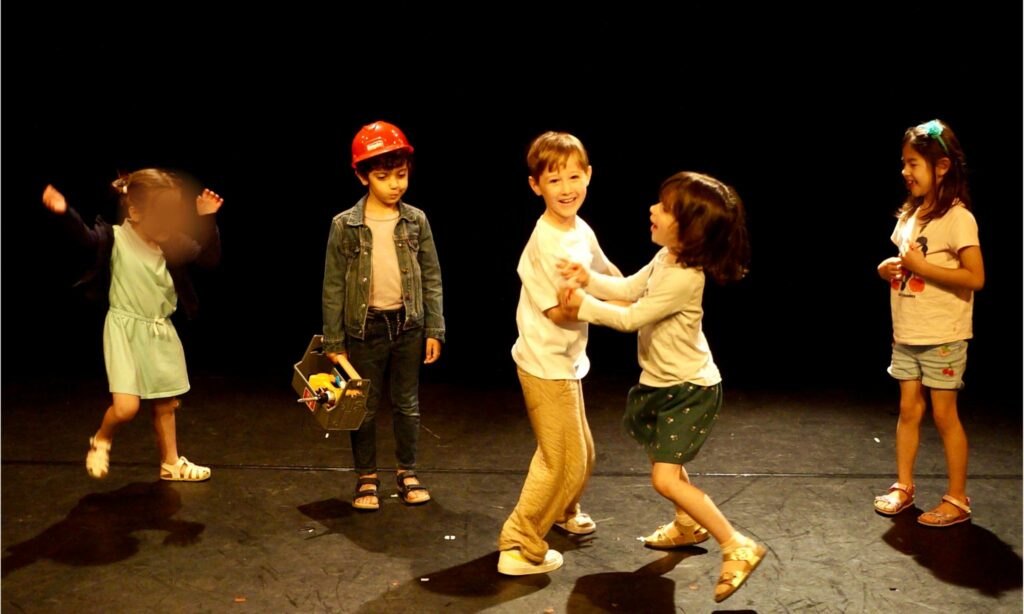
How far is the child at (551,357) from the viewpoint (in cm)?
263

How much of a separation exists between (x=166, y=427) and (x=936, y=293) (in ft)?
8.22

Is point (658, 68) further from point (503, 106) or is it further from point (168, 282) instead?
point (168, 282)

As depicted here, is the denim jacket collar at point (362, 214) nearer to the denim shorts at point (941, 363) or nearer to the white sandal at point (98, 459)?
the white sandal at point (98, 459)

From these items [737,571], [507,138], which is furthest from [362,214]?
[507,138]

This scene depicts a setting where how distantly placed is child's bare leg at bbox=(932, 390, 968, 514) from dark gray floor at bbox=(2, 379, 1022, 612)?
116 mm

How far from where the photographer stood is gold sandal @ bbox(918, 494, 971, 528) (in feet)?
10.0

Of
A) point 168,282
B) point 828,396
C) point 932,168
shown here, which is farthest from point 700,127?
point 168,282

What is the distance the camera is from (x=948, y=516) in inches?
121

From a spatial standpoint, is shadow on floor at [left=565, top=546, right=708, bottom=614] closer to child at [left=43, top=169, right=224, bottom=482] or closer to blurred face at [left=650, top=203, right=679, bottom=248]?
blurred face at [left=650, top=203, right=679, bottom=248]

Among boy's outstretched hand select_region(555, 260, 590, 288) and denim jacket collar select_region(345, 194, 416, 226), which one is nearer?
boy's outstretched hand select_region(555, 260, 590, 288)

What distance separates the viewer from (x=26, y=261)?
618 cm

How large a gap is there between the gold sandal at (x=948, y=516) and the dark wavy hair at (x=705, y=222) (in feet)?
3.71

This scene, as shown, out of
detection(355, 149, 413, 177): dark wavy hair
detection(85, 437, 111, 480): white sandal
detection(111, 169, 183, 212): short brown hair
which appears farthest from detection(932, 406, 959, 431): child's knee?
detection(85, 437, 111, 480): white sandal

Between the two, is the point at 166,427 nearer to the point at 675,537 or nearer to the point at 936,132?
the point at 675,537
